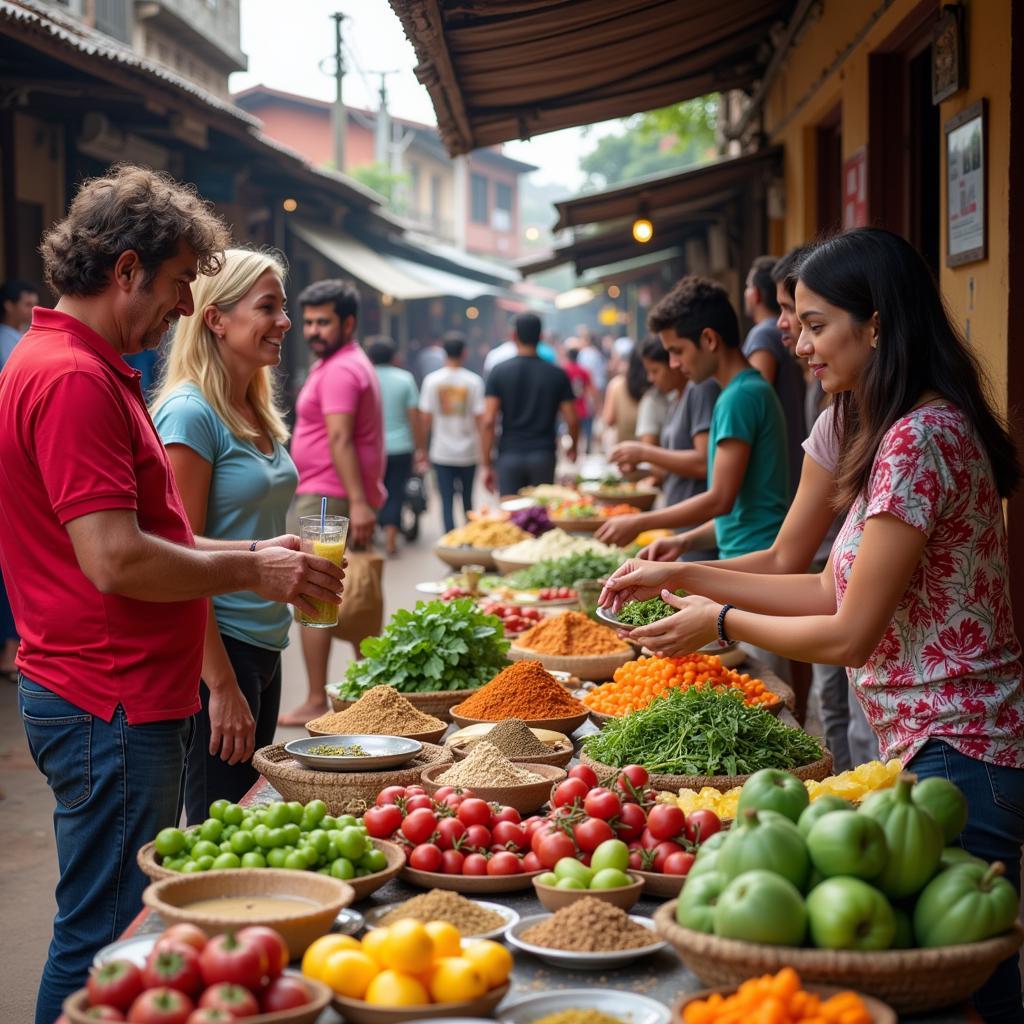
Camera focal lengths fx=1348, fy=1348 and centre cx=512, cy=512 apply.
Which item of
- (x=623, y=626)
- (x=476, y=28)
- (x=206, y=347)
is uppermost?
(x=476, y=28)

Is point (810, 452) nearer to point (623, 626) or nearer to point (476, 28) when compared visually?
point (623, 626)

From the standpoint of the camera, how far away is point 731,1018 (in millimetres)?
1843

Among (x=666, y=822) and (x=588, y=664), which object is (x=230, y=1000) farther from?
(x=588, y=664)

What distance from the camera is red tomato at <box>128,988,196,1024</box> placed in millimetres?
1741

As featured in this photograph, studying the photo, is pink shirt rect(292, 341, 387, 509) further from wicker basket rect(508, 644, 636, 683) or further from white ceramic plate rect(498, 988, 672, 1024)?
white ceramic plate rect(498, 988, 672, 1024)

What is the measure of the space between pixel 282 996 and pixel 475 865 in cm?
78

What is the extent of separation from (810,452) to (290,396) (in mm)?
15953

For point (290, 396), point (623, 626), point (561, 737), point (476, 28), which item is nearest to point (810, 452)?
point (623, 626)

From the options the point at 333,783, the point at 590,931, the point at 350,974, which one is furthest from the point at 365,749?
the point at 350,974

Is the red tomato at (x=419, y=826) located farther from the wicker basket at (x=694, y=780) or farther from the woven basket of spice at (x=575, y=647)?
the woven basket of spice at (x=575, y=647)

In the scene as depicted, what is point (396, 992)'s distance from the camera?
195 cm

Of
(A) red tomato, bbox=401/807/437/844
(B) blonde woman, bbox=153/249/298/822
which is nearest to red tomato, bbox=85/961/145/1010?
(A) red tomato, bbox=401/807/437/844

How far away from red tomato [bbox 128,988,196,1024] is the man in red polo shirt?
3.67 ft

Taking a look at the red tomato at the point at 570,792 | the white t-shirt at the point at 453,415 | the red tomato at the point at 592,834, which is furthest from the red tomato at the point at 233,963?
the white t-shirt at the point at 453,415
